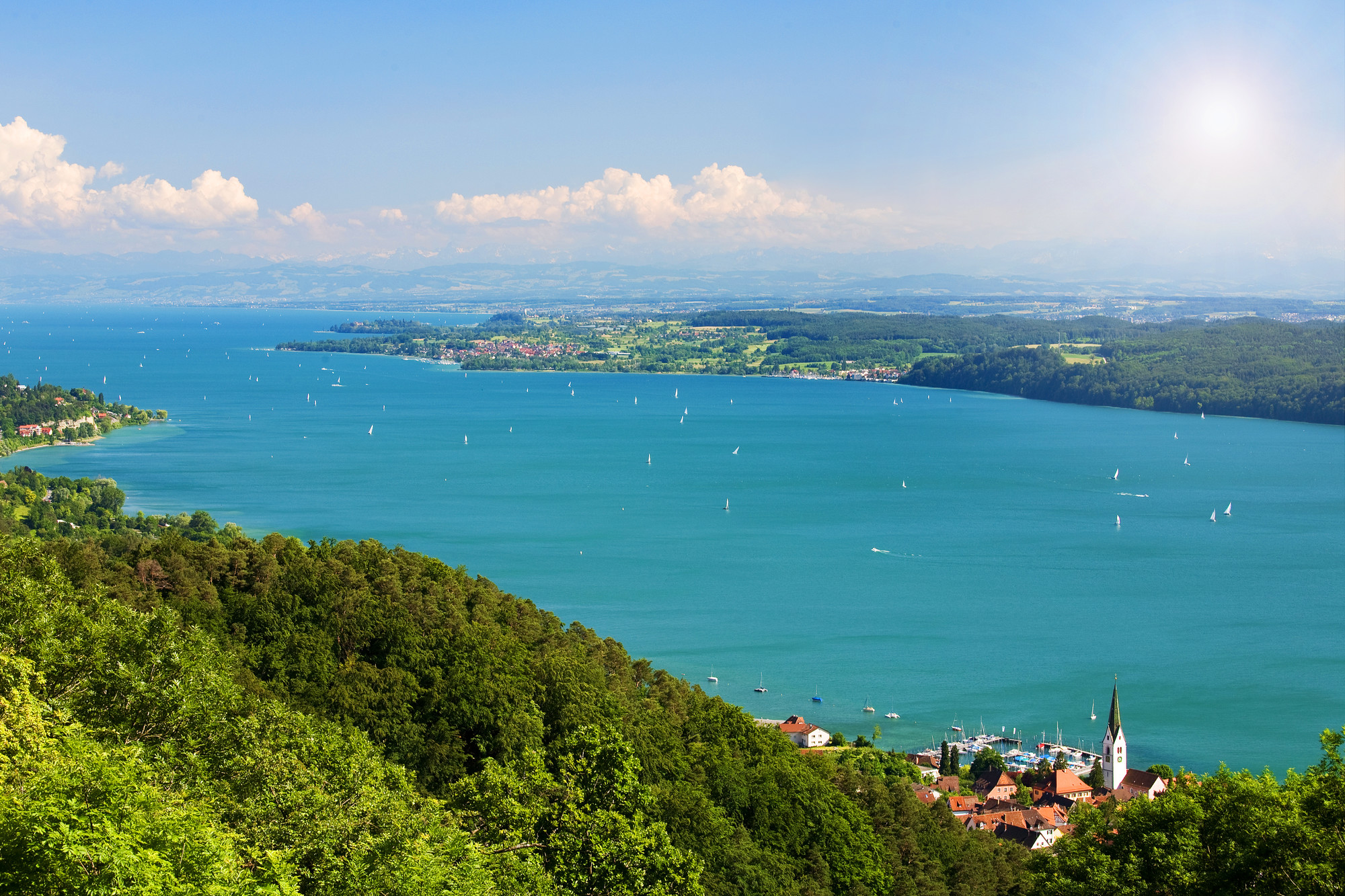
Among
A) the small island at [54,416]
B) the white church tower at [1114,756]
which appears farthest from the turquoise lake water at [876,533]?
the small island at [54,416]

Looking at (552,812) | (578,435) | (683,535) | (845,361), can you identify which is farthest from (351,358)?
(552,812)

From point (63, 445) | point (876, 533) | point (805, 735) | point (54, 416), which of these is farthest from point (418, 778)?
point (54, 416)

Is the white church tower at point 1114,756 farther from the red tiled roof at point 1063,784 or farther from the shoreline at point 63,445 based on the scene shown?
the shoreline at point 63,445

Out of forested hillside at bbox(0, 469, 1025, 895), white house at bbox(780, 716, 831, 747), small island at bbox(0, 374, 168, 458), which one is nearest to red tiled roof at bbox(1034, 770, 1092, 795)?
forested hillside at bbox(0, 469, 1025, 895)

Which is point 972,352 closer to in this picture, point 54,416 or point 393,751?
point 54,416

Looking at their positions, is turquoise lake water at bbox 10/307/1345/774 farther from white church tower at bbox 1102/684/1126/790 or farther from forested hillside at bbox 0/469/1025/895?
forested hillside at bbox 0/469/1025/895

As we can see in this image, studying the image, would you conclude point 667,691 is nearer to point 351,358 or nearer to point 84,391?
point 84,391
